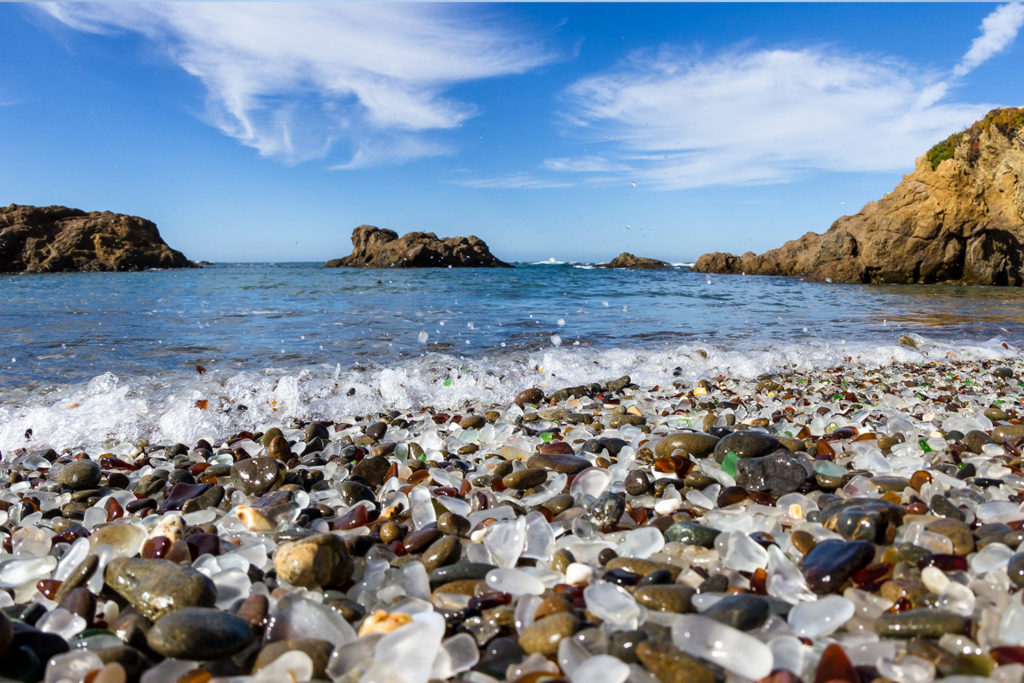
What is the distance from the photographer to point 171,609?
53.8 inches

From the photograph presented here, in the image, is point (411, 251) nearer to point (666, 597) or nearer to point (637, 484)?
point (637, 484)

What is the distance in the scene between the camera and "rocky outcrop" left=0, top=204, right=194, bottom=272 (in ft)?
152

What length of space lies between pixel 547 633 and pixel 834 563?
817 mm

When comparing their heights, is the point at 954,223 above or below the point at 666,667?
above

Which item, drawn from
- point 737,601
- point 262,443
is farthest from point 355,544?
point 262,443

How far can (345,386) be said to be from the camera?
461cm

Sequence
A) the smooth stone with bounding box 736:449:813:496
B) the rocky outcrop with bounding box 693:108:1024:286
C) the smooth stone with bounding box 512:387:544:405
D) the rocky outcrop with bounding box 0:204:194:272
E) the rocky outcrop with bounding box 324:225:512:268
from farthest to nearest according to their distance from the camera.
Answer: the rocky outcrop with bounding box 324:225:512:268 → the rocky outcrop with bounding box 0:204:194:272 → the rocky outcrop with bounding box 693:108:1024:286 → the smooth stone with bounding box 512:387:544:405 → the smooth stone with bounding box 736:449:813:496

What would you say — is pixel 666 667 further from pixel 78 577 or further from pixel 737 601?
pixel 78 577

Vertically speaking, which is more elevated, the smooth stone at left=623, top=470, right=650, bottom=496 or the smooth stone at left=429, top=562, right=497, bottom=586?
the smooth stone at left=623, top=470, right=650, bottom=496

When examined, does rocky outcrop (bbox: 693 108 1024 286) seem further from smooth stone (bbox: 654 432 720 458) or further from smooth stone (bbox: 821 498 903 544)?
smooth stone (bbox: 821 498 903 544)

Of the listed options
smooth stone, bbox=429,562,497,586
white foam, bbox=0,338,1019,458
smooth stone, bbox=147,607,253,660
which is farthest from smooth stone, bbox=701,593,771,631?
white foam, bbox=0,338,1019,458

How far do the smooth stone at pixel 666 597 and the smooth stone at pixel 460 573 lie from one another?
1.43 ft

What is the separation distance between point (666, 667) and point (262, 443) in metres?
2.78

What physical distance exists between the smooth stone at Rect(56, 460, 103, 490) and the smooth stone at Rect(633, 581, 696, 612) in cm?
255
